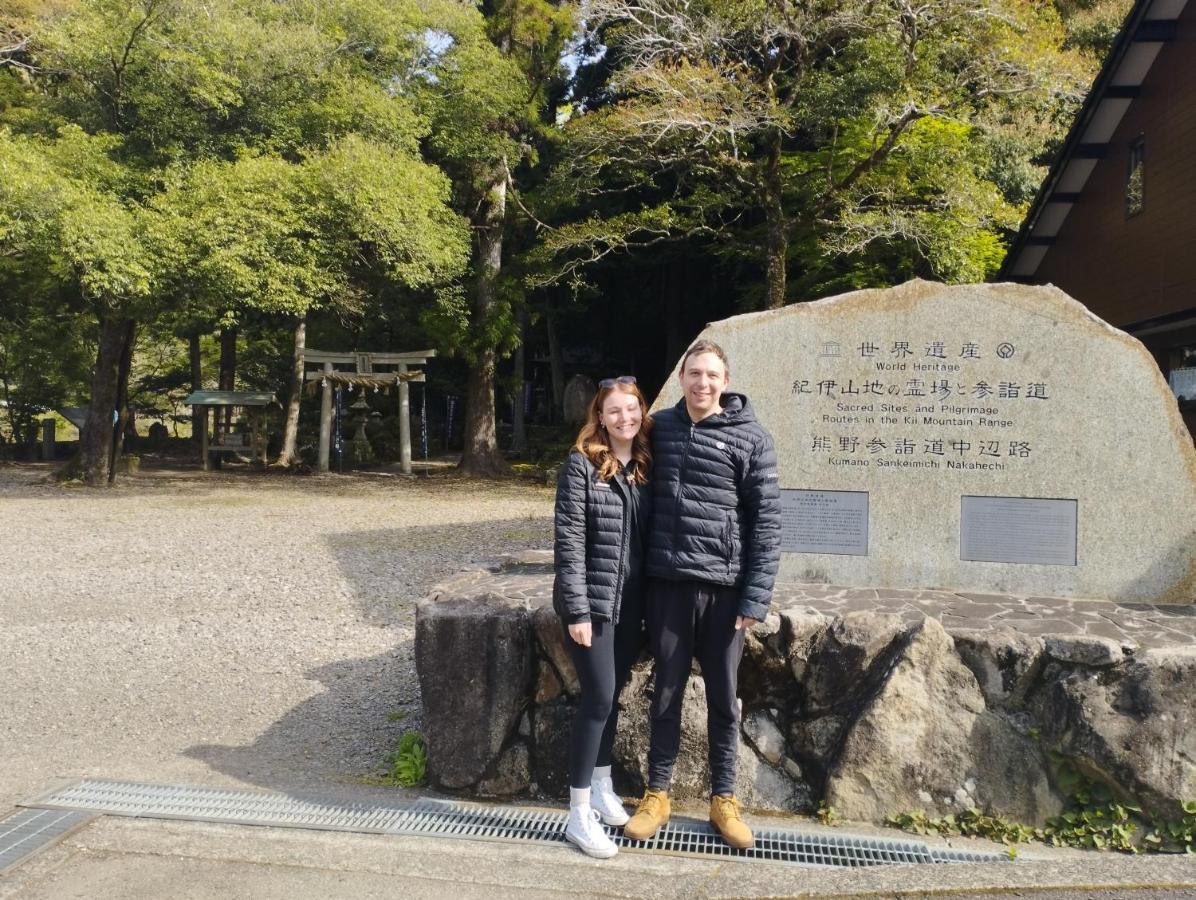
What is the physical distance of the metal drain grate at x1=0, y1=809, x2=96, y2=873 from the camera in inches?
132

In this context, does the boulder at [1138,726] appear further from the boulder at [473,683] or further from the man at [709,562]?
the boulder at [473,683]

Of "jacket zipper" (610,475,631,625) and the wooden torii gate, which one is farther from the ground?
the wooden torii gate

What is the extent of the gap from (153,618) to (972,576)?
599cm

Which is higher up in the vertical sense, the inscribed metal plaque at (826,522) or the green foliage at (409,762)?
the inscribed metal plaque at (826,522)

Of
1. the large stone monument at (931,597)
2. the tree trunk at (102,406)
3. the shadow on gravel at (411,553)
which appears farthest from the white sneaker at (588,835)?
the tree trunk at (102,406)

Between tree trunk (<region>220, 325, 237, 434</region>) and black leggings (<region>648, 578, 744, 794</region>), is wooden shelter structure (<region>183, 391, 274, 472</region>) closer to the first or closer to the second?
tree trunk (<region>220, 325, 237, 434</region>)

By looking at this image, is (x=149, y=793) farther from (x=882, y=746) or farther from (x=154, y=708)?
(x=882, y=746)

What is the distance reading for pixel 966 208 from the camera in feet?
43.6

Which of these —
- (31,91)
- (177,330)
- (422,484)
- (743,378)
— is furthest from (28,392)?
(743,378)

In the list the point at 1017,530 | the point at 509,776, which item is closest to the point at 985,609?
the point at 1017,530

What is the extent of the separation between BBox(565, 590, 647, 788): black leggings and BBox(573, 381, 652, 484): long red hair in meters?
0.46

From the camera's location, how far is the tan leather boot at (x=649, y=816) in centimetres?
351

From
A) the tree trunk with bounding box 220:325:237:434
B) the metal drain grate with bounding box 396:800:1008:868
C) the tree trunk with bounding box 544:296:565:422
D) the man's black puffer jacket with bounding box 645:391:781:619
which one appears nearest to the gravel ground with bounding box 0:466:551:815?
the metal drain grate with bounding box 396:800:1008:868

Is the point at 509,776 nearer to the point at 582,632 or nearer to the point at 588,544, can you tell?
the point at 582,632
